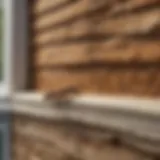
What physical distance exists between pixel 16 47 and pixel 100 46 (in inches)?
33.4

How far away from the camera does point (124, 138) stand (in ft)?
4.00

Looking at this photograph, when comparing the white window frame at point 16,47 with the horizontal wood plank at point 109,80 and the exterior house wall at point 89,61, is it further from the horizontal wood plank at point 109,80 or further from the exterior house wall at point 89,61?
the horizontal wood plank at point 109,80

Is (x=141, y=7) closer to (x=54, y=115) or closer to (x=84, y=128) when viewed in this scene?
(x=84, y=128)

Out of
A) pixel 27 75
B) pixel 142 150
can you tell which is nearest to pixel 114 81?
pixel 142 150

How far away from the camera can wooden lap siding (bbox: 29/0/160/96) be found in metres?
1.23

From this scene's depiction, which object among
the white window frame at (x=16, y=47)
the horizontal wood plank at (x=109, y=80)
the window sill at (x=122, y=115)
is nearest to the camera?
the window sill at (x=122, y=115)

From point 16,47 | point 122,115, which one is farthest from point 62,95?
point 16,47

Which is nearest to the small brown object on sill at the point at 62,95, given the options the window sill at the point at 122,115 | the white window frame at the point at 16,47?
the window sill at the point at 122,115

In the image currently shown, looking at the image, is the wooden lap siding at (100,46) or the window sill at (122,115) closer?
the window sill at (122,115)

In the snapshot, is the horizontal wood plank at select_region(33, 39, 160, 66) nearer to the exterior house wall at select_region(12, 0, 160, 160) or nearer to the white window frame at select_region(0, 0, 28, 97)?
the exterior house wall at select_region(12, 0, 160, 160)

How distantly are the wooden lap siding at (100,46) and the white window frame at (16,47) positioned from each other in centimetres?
15

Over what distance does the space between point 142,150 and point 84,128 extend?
34 centimetres

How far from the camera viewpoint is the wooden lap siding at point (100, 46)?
4.04 feet

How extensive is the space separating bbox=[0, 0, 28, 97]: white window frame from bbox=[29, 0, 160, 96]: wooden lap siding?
15 centimetres
